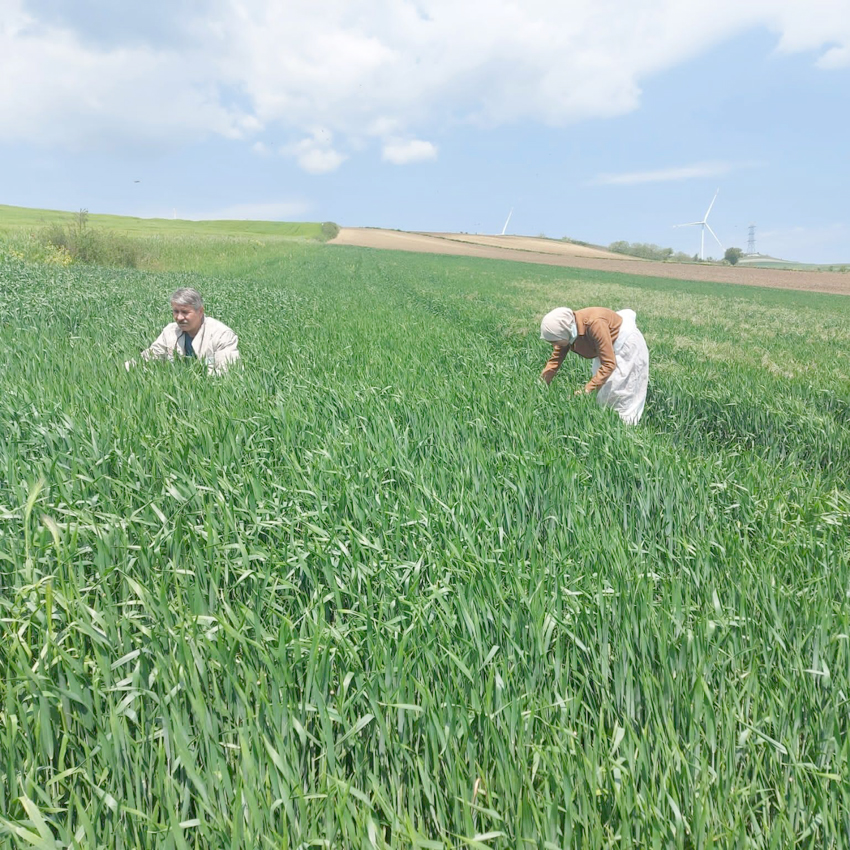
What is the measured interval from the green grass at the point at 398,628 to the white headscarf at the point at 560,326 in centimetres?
74

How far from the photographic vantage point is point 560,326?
4.86m

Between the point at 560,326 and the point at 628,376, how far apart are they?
0.92 m

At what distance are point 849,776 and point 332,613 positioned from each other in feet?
5.29

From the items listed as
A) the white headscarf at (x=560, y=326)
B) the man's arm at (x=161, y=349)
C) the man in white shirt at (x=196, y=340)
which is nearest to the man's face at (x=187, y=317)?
the man in white shirt at (x=196, y=340)

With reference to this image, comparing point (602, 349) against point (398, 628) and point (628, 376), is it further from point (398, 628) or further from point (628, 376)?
point (398, 628)

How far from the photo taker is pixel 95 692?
148 centimetres

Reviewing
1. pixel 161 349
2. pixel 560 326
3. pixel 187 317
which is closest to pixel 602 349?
pixel 560 326

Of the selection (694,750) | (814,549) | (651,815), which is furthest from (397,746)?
(814,549)

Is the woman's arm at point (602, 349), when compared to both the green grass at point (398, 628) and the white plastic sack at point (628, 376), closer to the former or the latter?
the white plastic sack at point (628, 376)

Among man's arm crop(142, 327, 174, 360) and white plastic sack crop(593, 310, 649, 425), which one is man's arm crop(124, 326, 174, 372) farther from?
white plastic sack crop(593, 310, 649, 425)

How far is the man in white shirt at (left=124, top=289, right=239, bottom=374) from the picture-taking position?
5312 millimetres

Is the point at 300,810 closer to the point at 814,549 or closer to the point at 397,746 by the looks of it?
the point at 397,746

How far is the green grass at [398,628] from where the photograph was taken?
131cm

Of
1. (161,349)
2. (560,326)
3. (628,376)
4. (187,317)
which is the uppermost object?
(560,326)
